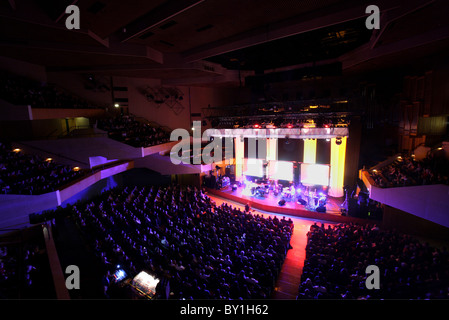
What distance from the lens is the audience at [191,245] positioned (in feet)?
22.0

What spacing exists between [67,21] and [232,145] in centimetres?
1308

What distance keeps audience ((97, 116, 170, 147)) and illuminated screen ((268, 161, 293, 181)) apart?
26.1ft

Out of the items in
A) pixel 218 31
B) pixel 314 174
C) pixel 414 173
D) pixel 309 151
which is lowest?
pixel 314 174

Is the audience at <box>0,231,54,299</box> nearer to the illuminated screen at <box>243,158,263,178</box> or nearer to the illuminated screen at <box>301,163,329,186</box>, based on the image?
the illuminated screen at <box>243,158,263,178</box>

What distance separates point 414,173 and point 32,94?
1833 cm

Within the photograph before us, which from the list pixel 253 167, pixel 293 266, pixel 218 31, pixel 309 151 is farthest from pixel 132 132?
pixel 293 266

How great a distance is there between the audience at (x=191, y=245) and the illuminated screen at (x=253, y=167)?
6000mm

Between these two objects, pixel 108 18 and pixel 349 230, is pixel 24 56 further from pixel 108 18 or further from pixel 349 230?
pixel 349 230

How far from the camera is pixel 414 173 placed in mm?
9445

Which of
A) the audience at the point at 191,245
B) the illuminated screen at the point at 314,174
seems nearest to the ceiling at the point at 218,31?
the illuminated screen at the point at 314,174

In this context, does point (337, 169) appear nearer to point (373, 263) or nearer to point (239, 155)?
point (239, 155)

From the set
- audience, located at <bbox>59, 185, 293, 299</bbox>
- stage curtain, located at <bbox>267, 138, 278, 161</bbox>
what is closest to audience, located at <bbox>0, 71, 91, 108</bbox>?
audience, located at <bbox>59, 185, 293, 299</bbox>

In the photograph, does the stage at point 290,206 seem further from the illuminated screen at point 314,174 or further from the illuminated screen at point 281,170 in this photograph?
the illuminated screen at point 281,170
